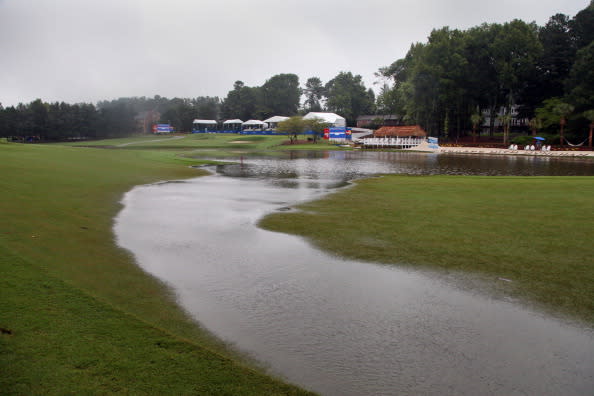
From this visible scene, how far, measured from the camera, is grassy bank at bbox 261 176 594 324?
9102mm

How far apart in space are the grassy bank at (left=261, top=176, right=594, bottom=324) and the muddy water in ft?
3.52

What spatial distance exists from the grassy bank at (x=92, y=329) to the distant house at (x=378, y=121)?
368 feet

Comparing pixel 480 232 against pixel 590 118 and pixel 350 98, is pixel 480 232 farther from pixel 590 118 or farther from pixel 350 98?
pixel 350 98

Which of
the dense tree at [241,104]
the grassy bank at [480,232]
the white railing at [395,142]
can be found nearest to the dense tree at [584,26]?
the white railing at [395,142]

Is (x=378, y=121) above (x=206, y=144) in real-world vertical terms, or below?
above

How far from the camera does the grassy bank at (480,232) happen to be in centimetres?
910

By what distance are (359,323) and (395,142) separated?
80783 mm

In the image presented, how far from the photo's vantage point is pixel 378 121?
399 feet

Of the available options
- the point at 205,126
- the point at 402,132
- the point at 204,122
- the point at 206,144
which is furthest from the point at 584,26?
the point at 205,126

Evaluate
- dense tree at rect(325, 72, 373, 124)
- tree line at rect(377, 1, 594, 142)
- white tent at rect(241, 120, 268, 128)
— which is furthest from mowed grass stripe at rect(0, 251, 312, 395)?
dense tree at rect(325, 72, 373, 124)

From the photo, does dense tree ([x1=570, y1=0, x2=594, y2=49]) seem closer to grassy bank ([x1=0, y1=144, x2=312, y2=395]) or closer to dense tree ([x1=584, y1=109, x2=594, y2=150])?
dense tree ([x1=584, y1=109, x2=594, y2=150])

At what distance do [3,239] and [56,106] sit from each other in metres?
122

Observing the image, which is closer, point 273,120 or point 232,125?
point 273,120

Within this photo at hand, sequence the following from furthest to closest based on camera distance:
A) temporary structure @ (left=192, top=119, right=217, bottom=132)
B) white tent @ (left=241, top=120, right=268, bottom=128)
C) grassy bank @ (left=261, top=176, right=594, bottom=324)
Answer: temporary structure @ (left=192, top=119, right=217, bottom=132), white tent @ (left=241, top=120, right=268, bottom=128), grassy bank @ (left=261, top=176, right=594, bottom=324)
